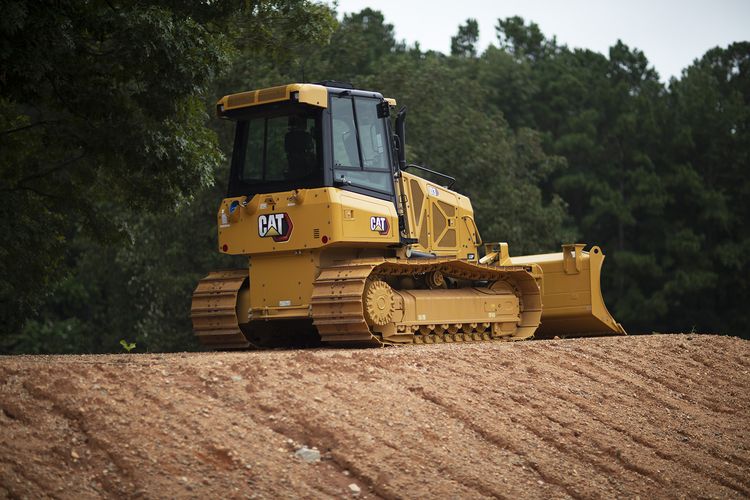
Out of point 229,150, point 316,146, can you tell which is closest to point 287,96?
point 316,146

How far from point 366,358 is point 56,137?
8.71m

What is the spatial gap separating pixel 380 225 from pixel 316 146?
139cm

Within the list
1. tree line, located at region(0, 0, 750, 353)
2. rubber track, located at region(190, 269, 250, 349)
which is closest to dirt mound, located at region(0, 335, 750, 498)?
rubber track, located at region(190, 269, 250, 349)

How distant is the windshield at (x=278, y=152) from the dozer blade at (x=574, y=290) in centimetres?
531

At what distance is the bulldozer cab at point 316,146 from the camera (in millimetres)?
15031

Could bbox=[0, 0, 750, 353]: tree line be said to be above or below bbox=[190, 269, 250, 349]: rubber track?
above

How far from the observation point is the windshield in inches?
595

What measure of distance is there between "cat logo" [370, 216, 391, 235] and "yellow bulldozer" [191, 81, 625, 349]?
0.09 feet

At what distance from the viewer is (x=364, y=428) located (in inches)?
405

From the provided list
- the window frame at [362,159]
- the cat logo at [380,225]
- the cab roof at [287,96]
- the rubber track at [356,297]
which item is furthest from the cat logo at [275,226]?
the cab roof at [287,96]

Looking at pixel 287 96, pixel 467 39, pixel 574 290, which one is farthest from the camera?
pixel 467 39

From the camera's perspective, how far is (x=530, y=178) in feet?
150

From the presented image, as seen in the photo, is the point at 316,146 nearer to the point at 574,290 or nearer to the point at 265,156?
the point at 265,156

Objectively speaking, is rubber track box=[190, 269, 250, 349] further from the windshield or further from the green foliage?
the green foliage
